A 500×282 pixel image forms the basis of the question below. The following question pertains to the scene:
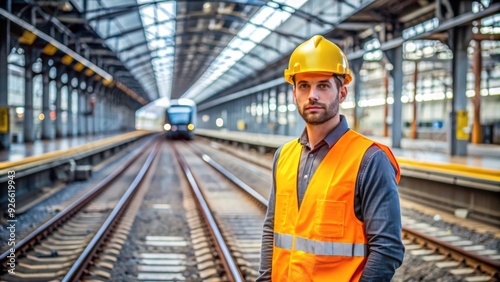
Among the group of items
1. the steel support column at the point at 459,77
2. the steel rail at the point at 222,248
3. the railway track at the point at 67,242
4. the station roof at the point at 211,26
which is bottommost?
the railway track at the point at 67,242

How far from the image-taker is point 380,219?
1816 mm

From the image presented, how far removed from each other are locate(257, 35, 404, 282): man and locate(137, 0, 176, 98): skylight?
18.3 meters

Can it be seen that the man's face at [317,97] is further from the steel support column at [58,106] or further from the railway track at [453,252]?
the steel support column at [58,106]

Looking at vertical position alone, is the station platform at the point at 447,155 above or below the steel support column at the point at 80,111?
below

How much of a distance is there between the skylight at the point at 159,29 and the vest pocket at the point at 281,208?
18.3 meters

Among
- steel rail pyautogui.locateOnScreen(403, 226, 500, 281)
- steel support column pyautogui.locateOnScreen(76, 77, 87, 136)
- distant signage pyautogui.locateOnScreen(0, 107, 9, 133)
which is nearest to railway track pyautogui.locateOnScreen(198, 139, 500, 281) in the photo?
steel rail pyautogui.locateOnScreen(403, 226, 500, 281)

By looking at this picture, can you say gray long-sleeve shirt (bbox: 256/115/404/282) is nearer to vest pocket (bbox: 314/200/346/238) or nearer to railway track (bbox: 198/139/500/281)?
vest pocket (bbox: 314/200/346/238)

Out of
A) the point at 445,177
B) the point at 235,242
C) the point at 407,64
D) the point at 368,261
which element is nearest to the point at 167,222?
the point at 235,242

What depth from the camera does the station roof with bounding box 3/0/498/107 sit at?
16.7 metres

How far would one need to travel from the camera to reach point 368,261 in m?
1.82

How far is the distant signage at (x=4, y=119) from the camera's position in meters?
13.9

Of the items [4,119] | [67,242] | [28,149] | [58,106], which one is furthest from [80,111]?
[67,242]

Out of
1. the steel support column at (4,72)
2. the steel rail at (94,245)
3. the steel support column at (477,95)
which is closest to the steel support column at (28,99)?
the steel support column at (4,72)

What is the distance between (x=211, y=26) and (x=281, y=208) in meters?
27.8
